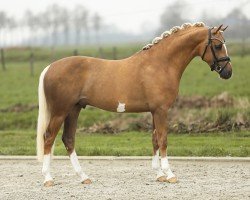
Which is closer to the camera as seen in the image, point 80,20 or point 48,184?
point 48,184

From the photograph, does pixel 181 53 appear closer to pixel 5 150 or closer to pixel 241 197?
pixel 241 197

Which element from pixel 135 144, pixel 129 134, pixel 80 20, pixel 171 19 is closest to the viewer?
pixel 135 144

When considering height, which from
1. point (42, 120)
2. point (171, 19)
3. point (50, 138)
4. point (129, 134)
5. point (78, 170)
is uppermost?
point (171, 19)

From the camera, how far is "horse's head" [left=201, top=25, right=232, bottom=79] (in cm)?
897

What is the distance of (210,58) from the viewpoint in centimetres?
907

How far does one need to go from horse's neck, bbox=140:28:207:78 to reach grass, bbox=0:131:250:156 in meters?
2.98

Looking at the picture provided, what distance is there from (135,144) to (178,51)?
14.8 ft

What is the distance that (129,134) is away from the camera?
14.9 metres

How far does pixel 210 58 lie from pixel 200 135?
18.0 ft

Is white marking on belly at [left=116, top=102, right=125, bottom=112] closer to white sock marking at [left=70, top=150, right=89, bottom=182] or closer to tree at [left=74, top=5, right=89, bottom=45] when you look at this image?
white sock marking at [left=70, top=150, right=89, bottom=182]

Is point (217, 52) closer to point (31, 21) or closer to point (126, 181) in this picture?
point (126, 181)

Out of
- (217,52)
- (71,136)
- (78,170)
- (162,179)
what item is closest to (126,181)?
(162,179)

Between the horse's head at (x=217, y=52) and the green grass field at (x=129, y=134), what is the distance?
9.59 feet

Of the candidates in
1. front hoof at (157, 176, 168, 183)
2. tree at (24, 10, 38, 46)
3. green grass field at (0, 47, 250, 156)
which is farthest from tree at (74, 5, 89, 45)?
front hoof at (157, 176, 168, 183)
